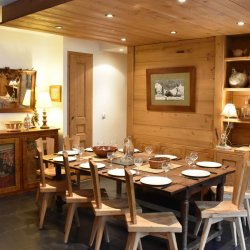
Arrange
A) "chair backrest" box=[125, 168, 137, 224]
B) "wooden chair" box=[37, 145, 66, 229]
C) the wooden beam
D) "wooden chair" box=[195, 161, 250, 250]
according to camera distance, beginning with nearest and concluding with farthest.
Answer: "chair backrest" box=[125, 168, 137, 224]
"wooden chair" box=[195, 161, 250, 250]
the wooden beam
"wooden chair" box=[37, 145, 66, 229]

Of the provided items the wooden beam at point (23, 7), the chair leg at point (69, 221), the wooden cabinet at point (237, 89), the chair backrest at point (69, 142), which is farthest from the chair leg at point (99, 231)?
the wooden cabinet at point (237, 89)

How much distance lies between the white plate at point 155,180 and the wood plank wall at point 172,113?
1857 millimetres

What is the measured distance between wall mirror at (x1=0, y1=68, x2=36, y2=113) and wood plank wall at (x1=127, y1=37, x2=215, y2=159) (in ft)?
5.37

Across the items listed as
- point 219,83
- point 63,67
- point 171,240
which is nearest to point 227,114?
point 219,83

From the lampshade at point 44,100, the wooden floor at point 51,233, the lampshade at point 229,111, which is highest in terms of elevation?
the lampshade at point 44,100

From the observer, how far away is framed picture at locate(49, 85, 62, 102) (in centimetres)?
535

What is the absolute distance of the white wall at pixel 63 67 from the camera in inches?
202

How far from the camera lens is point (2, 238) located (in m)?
3.35

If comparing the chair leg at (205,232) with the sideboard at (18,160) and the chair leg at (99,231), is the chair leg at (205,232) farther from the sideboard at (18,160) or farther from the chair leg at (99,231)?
the sideboard at (18,160)

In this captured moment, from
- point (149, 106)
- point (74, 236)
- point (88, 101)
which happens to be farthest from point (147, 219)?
point (88, 101)

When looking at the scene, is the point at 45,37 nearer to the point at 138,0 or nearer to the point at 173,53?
the point at 173,53

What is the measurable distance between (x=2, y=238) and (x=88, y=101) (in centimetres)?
296

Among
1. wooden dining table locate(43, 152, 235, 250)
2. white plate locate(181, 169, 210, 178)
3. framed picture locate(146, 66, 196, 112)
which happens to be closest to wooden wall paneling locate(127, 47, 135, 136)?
framed picture locate(146, 66, 196, 112)

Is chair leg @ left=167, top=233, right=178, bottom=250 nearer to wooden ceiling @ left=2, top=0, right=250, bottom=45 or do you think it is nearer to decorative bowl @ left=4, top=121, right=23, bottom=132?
wooden ceiling @ left=2, top=0, right=250, bottom=45
